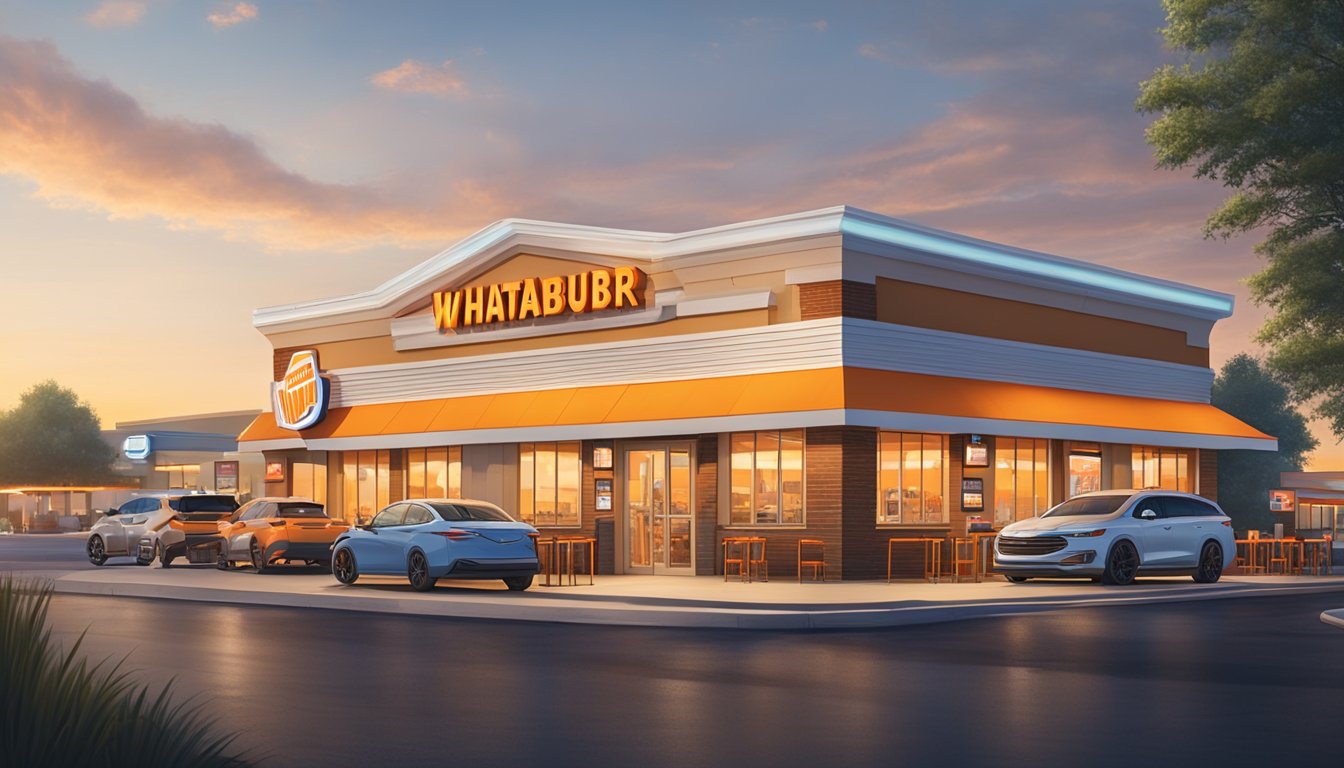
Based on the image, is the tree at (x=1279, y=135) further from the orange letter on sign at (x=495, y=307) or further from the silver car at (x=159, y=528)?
the silver car at (x=159, y=528)

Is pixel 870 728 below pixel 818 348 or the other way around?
below

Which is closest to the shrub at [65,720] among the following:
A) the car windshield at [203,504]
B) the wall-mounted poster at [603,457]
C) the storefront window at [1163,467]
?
the wall-mounted poster at [603,457]

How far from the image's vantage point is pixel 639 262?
3350 cm

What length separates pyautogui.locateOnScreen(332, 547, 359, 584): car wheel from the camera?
2822 centimetres

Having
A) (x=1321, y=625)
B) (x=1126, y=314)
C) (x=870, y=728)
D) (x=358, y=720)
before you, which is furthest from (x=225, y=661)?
(x=1126, y=314)

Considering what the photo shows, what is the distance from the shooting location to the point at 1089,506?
94.0 feet

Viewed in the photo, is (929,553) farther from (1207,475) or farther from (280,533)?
(280,533)

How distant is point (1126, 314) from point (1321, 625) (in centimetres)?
1743

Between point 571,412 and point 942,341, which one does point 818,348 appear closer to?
point 942,341

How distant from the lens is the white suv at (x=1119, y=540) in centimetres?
2725

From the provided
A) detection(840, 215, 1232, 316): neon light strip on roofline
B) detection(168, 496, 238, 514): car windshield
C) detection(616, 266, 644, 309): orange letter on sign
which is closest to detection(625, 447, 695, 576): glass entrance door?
detection(616, 266, 644, 309): orange letter on sign

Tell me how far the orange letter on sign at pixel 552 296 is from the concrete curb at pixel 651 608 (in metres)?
9.55

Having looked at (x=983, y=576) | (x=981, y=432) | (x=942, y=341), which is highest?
(x=942, y=341)

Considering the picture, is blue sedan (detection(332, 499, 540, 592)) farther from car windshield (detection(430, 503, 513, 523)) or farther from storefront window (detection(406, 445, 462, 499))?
storefront window (detection(406, 445, 462, 499))
